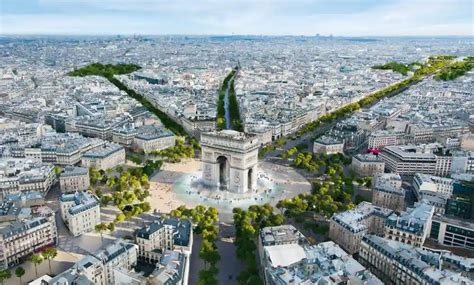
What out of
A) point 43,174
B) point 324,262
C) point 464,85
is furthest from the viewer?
point 464,85

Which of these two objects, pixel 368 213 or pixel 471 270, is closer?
pixel 471 270

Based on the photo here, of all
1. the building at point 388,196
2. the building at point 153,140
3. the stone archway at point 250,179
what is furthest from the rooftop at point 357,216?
the building at point 153,140

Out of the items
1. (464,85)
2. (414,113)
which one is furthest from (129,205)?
(464,85)

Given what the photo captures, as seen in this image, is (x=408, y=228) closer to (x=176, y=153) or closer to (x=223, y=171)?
(x=223, y=171)

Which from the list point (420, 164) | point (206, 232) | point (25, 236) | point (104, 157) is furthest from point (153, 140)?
point (420, 164)

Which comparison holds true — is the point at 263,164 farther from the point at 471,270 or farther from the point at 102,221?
the point at 471,270

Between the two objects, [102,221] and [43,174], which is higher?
[43,174]
